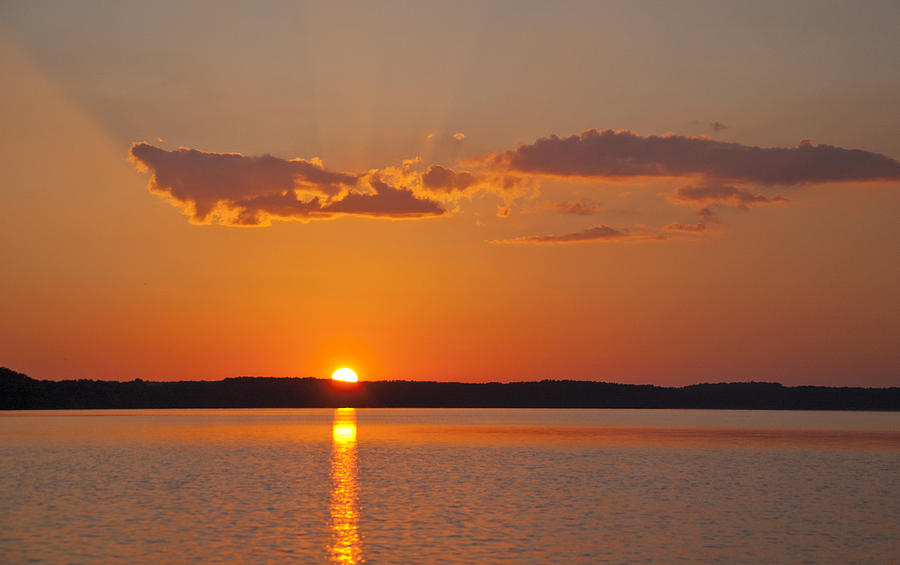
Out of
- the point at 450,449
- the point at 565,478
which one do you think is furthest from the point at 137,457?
the point at 565,478

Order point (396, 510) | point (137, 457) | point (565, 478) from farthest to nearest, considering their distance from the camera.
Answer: point (137, 457) < point (565, 478) < point (396, 510)

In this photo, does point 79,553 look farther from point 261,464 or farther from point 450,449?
point 450,449

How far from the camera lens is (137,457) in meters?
90.8

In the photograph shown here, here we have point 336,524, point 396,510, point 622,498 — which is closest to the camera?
point 336,524

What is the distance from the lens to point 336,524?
146 feet

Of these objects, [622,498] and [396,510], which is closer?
[396,510]

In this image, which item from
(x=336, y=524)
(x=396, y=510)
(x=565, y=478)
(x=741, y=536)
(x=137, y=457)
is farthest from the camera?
(x=137, y=457)

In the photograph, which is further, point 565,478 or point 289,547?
point 565,478

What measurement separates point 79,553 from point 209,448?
249 ft

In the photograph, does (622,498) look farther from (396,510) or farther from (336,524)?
(336,524)

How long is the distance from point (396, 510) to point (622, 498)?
45.3 ft

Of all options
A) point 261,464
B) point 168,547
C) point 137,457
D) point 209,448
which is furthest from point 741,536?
→ point 209,448

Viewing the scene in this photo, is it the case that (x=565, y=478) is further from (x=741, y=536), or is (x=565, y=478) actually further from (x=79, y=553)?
(x=79, y=553)

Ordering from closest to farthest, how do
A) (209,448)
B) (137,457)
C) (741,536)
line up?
(741,536) < (137,457) < (209,448)
